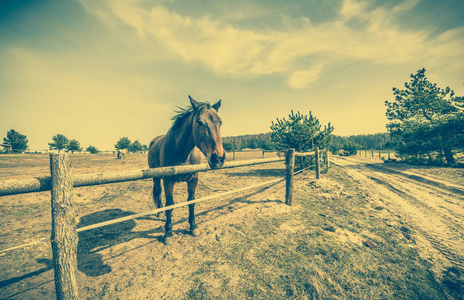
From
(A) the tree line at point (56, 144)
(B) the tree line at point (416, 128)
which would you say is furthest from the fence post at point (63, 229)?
(A) the tree line at point (56, 144)

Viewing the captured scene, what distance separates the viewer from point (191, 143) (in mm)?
3289

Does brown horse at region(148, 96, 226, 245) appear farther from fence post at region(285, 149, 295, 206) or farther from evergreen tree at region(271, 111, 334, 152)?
evergreen tree at region(271, 111, 334, 152)

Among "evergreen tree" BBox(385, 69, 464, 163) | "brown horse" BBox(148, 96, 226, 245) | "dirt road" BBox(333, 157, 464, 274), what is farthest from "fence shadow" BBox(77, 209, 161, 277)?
"evergreen tree" BBox(385, 69, 464, 163)

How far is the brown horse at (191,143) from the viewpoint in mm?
2752

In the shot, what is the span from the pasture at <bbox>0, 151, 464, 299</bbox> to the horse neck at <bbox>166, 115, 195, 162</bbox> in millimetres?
1718

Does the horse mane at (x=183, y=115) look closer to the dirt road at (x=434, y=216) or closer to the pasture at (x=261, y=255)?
the pasture at (x=261, y=255)

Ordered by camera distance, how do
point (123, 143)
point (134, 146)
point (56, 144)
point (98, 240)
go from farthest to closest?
point (134, 146), point (123, 143), point (56, 144), point (98, 240)

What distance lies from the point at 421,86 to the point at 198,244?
29421 mm

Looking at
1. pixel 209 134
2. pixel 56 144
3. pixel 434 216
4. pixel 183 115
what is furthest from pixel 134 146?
pixel 434 216

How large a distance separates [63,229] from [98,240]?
8.74 feet

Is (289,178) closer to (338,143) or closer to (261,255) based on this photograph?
(261,255)

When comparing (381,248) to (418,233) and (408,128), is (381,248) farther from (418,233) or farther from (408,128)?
(408,128)

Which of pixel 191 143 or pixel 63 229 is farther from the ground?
pixel 191 143

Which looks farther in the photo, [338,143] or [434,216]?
[338,143]
